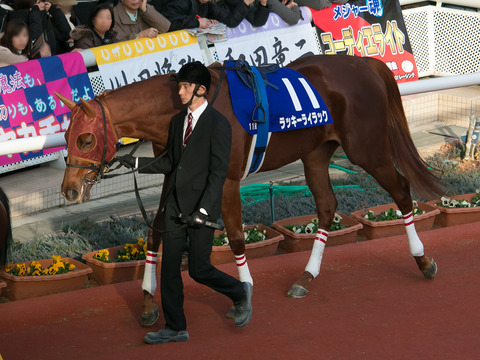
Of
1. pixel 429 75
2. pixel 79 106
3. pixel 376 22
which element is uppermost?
pixel 79 106

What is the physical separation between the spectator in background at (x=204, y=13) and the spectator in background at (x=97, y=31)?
80cm

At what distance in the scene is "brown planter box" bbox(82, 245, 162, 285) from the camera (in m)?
5.94

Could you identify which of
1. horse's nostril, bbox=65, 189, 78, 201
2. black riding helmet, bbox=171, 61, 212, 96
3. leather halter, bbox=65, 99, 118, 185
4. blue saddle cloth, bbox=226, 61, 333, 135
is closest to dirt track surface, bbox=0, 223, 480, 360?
horse's nostril, bbox=65, 189, 78, 201

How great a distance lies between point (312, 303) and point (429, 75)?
7938 millimetres

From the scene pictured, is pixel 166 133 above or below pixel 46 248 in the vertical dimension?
above

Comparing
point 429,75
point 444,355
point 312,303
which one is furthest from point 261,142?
point 429,75

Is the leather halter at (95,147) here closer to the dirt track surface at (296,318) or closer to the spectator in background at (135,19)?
the dirt track surface at (296,318)

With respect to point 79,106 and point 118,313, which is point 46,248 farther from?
point 79,106

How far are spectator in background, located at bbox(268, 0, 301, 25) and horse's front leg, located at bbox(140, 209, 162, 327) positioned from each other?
224 inches

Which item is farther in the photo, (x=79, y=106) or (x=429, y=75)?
(x=429, y=75)

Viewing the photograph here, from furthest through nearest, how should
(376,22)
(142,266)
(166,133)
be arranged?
(376,22) < (142,266) < (166,133)

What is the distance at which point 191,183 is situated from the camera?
4.92 metres

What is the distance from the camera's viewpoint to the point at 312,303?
569 cm

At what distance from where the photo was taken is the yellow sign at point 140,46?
889cm
